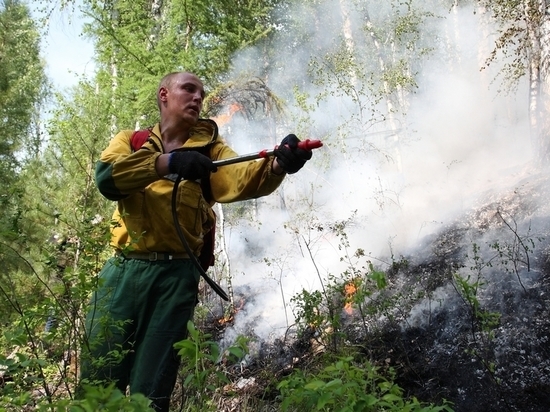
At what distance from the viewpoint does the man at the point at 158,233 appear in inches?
89.4

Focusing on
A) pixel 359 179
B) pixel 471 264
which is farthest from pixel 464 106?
pixel 471 264

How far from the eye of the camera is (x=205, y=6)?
7.96 meters

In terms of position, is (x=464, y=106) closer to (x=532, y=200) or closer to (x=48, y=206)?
(x=532, y=200)

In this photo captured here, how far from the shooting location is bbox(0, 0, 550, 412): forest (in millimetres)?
2002

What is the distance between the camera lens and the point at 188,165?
2.21 metres

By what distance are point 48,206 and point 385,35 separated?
19273mm

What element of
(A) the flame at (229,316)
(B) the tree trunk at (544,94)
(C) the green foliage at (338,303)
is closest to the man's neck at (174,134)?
(C) the green foliage at (338,303)

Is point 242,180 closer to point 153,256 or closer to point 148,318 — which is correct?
point 153,256

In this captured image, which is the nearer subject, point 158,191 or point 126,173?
point 126,173

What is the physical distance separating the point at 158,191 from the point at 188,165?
1.14 feet

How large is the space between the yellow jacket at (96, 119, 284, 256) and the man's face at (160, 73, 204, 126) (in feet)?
0.59

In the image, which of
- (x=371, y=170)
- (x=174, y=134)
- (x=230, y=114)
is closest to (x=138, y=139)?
(x=174, y=134)

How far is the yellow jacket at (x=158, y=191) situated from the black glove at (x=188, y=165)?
12cm

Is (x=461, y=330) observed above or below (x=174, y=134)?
below
